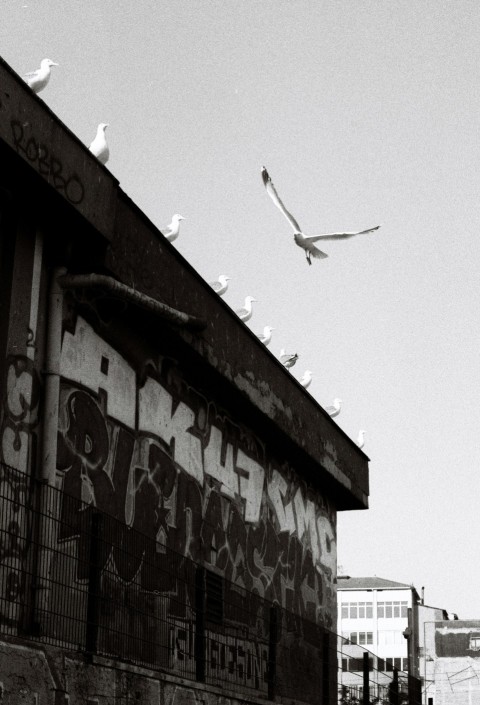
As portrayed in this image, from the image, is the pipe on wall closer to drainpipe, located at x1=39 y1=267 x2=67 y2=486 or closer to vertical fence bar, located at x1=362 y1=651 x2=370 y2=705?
drainpipe, located at x1=39 y1=267 x2=67 y2=486

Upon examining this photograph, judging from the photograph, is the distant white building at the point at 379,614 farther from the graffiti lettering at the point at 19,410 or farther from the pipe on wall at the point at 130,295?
the graffiti lettering at the point at 19,410

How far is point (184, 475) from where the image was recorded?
621 inches

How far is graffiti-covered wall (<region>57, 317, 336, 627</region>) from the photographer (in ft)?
43.2

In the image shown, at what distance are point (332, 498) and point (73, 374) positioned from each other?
11.5 metres

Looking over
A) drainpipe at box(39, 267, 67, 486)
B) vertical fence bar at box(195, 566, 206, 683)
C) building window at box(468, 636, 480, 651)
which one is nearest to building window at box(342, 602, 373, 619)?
building window at box(468, 636, 480, 651)

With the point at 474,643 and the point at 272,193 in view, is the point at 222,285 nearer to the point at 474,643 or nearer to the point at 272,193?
the point at 272,193

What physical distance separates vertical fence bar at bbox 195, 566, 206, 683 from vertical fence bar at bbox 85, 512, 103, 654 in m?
2.34

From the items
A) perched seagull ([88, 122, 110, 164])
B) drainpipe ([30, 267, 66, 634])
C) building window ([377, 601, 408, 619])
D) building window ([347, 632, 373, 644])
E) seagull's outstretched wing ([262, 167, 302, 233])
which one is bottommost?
drainpipe ([30, 267, 66, 634])

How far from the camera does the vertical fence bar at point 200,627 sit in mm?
12586

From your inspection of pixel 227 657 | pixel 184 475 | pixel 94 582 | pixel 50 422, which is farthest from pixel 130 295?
pixel 227 657

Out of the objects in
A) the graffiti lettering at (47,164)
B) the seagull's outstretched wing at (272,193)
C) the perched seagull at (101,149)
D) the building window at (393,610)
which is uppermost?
the building window at (393,610)

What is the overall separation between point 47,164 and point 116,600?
442 cm

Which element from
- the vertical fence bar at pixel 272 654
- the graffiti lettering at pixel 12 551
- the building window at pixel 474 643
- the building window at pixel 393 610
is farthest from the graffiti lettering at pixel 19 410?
the building window at pixel 393 610

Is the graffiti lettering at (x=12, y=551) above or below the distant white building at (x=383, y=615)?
below
